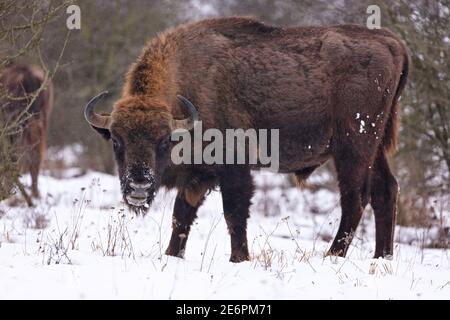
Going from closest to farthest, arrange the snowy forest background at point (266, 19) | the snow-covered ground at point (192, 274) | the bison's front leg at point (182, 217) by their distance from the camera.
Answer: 1. the snow-covered ground at point (192, 274)
2. the bison's front leg at point (182, 217)
3. the snowy forest background at point (266, 19)

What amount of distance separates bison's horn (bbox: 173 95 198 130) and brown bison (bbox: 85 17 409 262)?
12 mm

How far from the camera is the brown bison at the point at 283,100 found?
6719mm

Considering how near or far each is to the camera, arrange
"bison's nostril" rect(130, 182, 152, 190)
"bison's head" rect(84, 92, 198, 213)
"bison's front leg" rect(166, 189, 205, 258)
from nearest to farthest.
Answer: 1. "bison's nostril" rect(130, 182, 152, 190)
2. "bison's head" rect(84, 92, 198, 213)
3. "bison's front leg" rect(166, 189, 205, 258)

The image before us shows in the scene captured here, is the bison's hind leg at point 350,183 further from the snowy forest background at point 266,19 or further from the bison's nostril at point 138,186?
the bison's nostril at point 138,186

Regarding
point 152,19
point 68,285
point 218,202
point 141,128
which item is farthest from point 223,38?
point 152,19

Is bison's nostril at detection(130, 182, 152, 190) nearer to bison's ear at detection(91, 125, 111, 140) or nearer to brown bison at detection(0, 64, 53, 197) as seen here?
bison's ear at detection(91, 125, 111, 140)

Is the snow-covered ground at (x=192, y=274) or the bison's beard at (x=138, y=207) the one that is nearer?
the snow-covered ground at (x=192, y=274)

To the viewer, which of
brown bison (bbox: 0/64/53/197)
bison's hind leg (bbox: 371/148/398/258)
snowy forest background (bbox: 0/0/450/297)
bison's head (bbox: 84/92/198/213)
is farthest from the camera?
brown bison (bbox: 0/64/53/197)

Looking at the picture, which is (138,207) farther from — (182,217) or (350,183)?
(350,183)

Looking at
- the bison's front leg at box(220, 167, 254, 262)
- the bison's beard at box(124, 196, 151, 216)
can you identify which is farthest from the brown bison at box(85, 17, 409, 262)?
the bison's beard at box(124, 196, 151, 216)

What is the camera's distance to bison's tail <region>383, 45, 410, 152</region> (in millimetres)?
7539

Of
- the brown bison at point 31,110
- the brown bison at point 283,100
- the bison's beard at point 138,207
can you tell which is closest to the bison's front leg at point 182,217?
the brown bison at point 283,100

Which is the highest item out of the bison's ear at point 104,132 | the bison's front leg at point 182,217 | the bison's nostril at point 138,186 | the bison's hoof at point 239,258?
the bison's ear at point 104,132
